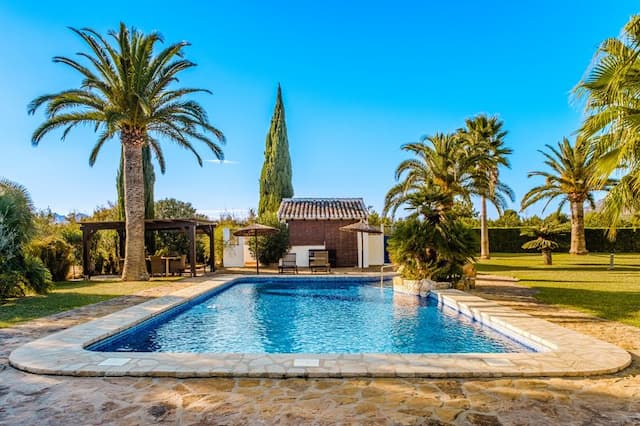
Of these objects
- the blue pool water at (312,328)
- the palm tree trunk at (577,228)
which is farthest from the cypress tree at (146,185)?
the palm tree trunk at (577,228)

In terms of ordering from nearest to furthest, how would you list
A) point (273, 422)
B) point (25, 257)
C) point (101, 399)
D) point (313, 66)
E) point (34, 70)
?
point (273, 422) < point (101, 399) < point (25, 257) < point (34, 70) < point (313, 66)

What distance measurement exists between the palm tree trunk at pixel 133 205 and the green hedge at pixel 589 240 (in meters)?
26.5

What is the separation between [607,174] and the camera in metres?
8.34

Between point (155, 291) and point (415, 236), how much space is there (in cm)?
825

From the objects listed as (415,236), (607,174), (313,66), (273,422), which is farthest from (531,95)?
(273,422)

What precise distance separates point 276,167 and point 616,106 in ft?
91.5

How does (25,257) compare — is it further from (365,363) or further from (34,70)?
(365,363)

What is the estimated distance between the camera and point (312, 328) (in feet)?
28.7

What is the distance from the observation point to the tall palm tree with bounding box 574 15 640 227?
7.70 meters

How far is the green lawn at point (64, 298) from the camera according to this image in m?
8.93

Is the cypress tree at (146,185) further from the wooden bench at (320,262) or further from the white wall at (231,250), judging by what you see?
the wooden bench at (320,262)

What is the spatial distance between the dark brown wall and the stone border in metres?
15.5

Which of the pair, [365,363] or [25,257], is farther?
[25,257]

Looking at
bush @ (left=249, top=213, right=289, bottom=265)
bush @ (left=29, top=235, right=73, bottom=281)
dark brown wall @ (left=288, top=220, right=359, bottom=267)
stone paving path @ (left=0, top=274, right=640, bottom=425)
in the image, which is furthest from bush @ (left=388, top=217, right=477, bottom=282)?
bush @ (left=29, top=235, right=73, bottom=281)
